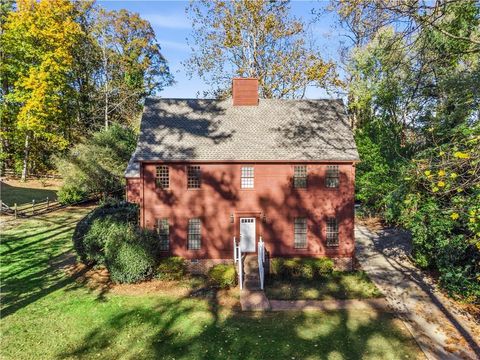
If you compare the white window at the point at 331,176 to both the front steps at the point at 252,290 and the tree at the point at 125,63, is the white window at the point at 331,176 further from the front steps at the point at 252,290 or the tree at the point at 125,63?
the tree at the point at 125,63

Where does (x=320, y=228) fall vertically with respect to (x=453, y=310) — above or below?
above

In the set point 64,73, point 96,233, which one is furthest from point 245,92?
point 64,73

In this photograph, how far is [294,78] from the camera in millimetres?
35406

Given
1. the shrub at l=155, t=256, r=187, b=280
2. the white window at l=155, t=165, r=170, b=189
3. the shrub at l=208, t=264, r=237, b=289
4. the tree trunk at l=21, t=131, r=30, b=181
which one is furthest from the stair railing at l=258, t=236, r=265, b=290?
the tree trunk at l=21, t=131, r=30, b=181

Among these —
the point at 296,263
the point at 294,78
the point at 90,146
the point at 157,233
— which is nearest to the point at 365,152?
the point at 294,78

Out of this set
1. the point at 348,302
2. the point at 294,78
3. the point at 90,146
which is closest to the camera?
the point at 348,302

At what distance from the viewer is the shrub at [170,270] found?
62.3ft

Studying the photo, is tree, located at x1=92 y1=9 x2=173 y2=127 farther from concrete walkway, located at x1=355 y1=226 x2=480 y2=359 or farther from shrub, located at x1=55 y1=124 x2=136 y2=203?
concrete walkway, located at x1=355 y1=226 x2=480 y2=359

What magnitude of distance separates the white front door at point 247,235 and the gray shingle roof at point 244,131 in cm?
369

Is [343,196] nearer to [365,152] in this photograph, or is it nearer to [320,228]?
[320,228]

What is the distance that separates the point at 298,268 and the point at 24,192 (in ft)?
104

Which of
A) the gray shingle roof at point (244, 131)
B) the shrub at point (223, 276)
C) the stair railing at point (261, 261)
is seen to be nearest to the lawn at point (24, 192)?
the gray shingle roof at point (244, 131)

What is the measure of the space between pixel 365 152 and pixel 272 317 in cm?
1989

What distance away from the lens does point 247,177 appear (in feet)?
66.9
